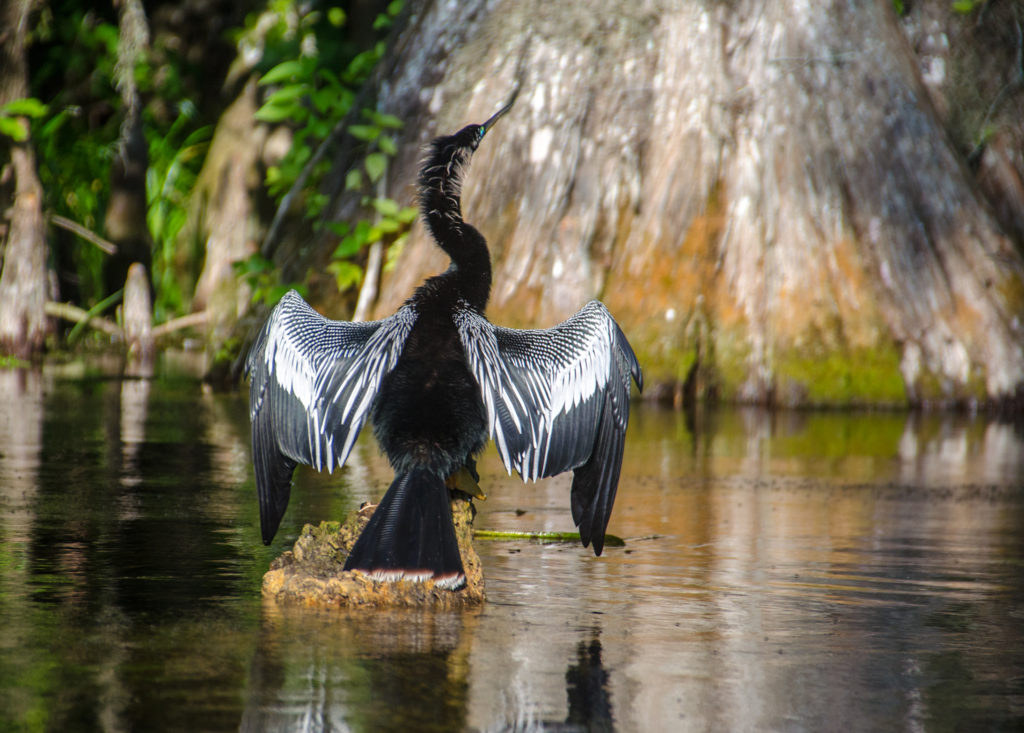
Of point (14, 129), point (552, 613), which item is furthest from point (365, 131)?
point (552, 613)

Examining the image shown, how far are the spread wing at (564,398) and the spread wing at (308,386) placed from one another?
356mm

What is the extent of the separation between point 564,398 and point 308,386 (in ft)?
3.02

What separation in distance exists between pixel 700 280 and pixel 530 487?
5.38 m

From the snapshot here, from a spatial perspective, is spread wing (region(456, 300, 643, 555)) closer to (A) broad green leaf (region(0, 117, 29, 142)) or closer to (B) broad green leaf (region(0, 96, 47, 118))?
(B) broad green leaf (region(0, 96, 47, 118))

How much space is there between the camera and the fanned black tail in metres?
4.48

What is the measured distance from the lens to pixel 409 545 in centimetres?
449

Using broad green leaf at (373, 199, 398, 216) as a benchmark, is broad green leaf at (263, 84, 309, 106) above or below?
above

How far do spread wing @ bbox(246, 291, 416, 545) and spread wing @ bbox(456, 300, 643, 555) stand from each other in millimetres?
356

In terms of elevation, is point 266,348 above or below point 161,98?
below

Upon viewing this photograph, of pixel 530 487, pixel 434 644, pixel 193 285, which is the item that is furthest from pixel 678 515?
pixel 193 285

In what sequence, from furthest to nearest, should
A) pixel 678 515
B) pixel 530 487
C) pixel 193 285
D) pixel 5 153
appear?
pixel 193 285
pixel 5 153
pixel 530 487
pixel 678 515

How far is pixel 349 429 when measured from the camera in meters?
4.88

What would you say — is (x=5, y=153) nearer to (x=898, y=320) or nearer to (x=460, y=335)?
(x=898, y=320)

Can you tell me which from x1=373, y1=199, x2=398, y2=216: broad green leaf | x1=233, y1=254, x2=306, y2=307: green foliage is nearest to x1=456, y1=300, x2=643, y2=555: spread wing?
x1=373, y1=199, x2=398, y2=216: broad green leaf
